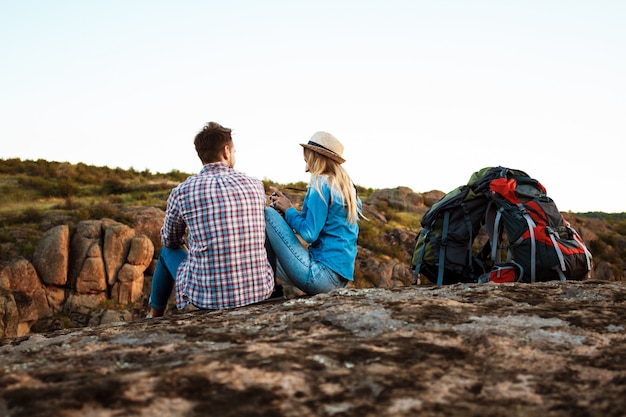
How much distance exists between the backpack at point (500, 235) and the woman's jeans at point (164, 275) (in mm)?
2798

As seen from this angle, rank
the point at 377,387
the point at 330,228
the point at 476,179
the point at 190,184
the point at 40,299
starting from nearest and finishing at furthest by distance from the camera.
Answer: the point at 377,387 < the point at 190,184 < the point at 330,228 < the point at 476,179 < the point at 40,299

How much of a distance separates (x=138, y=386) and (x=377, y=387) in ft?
1.61

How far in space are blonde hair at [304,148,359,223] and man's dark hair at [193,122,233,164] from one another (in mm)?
837

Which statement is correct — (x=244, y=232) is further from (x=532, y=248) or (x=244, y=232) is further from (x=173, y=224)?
(x=532, y=248)

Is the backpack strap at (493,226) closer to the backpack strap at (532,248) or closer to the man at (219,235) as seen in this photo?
the backpack strap at (532,248)

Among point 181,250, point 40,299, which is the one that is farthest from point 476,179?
point 40,299

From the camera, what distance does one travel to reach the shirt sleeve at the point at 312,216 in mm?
4461

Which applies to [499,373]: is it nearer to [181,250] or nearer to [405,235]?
[181,250]

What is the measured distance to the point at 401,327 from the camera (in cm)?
178

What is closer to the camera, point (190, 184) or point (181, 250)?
point (190, 184)

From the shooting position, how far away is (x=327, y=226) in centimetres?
466

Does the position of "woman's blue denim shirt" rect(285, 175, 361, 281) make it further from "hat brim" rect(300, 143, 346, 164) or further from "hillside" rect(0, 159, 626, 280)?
"hillside" rect(0, 159, 626, 280)

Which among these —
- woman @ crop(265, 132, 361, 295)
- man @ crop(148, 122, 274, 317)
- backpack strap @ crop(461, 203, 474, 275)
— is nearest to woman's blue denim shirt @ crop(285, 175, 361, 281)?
woman @ crop(265, 132, 361, 295)

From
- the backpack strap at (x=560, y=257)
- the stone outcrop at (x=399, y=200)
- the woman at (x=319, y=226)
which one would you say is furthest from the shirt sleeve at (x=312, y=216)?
the stone outcrop at (x=399, y=200)
